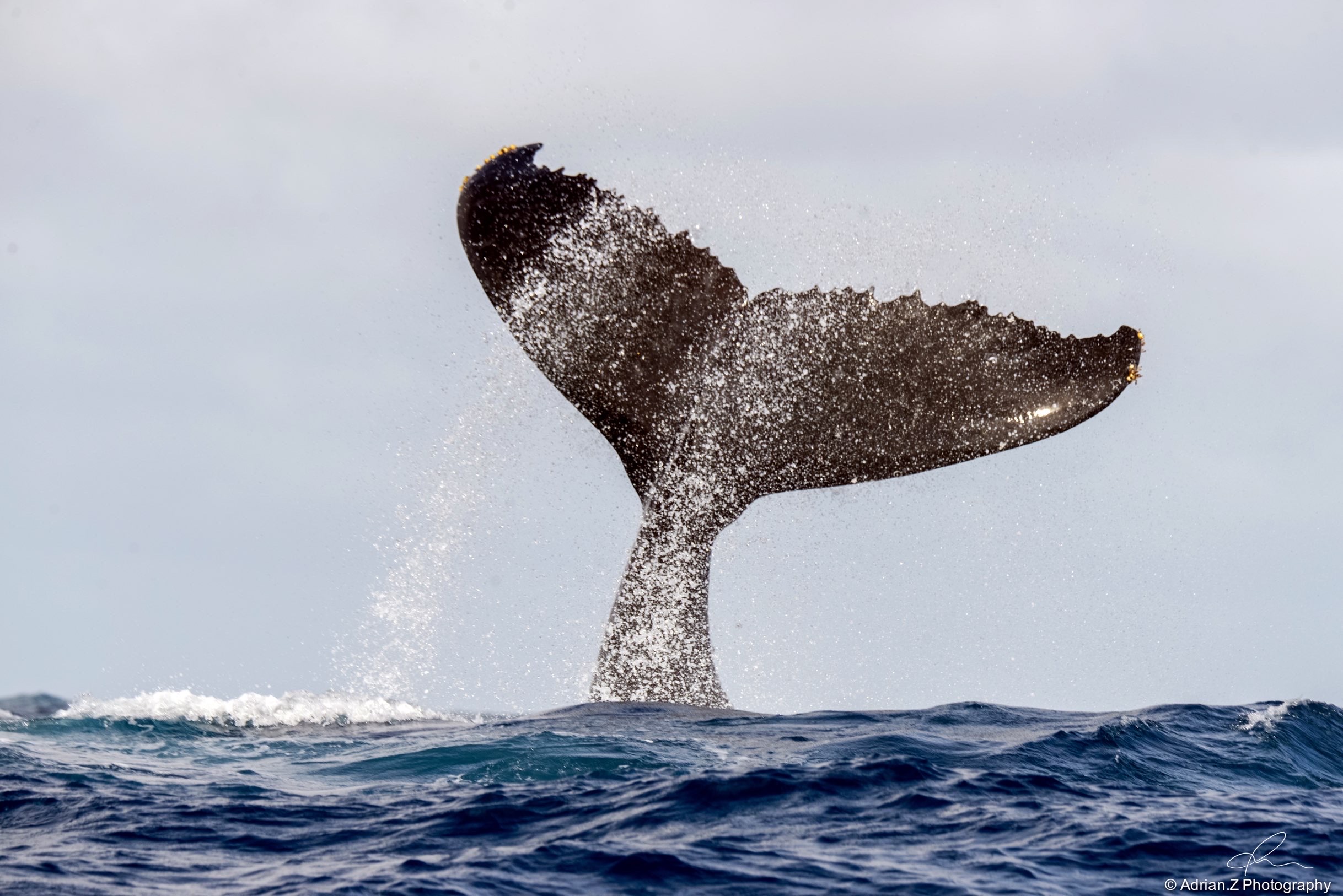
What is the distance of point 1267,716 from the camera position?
12523mm

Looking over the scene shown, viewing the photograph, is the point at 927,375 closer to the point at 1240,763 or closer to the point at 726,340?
the point at 726,340

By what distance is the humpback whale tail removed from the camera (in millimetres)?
8258

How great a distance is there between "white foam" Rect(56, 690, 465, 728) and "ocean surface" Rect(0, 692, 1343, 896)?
4.0 inches

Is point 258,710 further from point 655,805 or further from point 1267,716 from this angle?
point 1267,716

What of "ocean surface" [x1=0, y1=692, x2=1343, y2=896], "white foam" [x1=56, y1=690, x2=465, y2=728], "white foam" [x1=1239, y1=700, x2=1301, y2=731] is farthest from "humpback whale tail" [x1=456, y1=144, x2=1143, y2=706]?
"white foam" [x1=1239, y1=700, x2=1301, y2=731]

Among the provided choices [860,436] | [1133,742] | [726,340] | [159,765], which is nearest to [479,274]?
[726,340]

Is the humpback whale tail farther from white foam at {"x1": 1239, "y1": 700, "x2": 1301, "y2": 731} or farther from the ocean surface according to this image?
white foam at {"x1": 1239, "y1": 700, "x2": 1301, "y2": 731}

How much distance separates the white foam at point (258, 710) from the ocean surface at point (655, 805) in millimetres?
103
